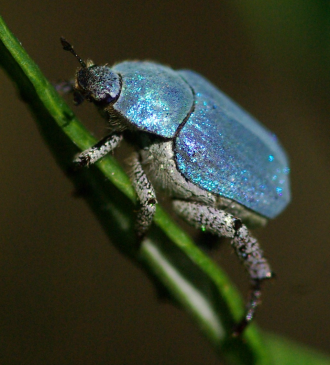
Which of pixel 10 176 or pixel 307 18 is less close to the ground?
pixel 307 18

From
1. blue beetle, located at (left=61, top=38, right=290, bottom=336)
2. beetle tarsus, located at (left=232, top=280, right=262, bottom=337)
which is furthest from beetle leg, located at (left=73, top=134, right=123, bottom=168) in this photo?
beetle tarsus, located at (left=232, top=280, right=262, bottom=337)

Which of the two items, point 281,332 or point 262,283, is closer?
point 262,283

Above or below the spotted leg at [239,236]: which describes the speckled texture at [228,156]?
above

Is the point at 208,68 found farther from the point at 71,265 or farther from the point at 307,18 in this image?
the point at 307,18

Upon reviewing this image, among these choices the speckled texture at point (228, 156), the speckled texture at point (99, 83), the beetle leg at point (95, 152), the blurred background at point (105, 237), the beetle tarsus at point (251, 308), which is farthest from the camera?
the blurred background at point (105, 237)

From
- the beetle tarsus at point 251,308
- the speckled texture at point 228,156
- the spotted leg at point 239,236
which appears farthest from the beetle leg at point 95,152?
the beetle tarsus at point 251,308

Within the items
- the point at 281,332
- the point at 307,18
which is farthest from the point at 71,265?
the point at 307,18

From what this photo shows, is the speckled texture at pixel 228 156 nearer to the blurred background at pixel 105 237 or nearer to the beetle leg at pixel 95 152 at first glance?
the beetle leg at pixel 95 152
